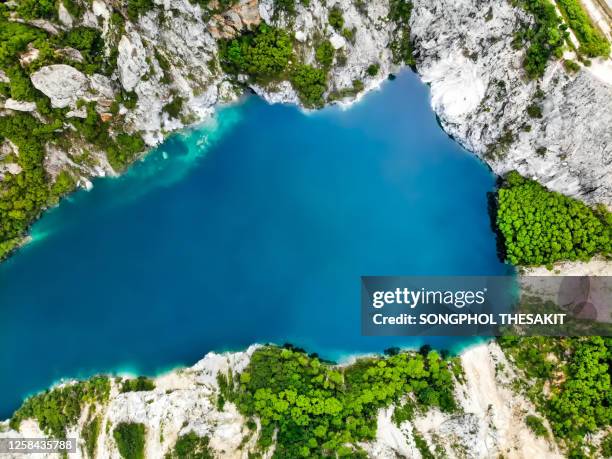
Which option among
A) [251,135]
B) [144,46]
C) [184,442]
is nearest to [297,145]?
[251,135]

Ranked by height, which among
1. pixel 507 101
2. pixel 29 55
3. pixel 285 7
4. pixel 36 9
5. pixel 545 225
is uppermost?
pixel 285 7

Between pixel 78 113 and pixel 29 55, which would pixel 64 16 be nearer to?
pixel 29 55

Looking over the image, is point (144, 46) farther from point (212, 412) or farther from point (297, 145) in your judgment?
point (212, 412)

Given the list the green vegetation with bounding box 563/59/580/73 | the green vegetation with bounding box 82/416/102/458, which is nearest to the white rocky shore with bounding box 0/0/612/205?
the green vegetation with bounding box 563/59/580/73

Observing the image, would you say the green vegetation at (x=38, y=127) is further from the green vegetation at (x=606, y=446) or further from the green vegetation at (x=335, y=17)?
the green vegetation at (x=606, y=446)

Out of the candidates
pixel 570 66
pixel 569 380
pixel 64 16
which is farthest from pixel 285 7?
pixel 569 380

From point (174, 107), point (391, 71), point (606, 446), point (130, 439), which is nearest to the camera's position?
point (606, 446)
